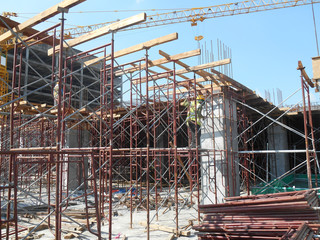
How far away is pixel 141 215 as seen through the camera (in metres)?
11.1

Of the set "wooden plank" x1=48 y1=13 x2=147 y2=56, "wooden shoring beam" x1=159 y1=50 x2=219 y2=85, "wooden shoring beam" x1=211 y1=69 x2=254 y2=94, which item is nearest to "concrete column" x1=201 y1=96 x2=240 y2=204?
"wooden shoring beam" x1=211 y1=69 x2=254 y2=94

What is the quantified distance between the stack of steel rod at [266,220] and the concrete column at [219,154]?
3584 mm

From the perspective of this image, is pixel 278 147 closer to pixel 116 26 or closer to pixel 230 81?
pixel 230 81

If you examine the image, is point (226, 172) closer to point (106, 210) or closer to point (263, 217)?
point (263, 217)

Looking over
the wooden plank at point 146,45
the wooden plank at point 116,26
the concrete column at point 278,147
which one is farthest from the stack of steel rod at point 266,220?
the concrete column at point 278,147

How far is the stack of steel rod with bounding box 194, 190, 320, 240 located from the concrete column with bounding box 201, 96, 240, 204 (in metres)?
3.58

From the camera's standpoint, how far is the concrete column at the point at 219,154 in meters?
11.1

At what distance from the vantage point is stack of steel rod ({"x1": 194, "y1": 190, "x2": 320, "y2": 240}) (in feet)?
20.5

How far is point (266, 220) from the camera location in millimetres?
6812

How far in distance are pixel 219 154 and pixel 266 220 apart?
4422 millimetres

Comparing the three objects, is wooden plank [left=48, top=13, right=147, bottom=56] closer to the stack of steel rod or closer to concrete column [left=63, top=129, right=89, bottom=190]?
the stack of steel rod

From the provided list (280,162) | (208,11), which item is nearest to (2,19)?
(280,162)

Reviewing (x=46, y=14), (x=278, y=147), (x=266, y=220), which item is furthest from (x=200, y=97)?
(x=278, y=147)

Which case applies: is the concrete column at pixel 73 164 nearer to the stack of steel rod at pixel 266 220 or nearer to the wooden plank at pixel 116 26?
the wooden plank at pixel 116 26
